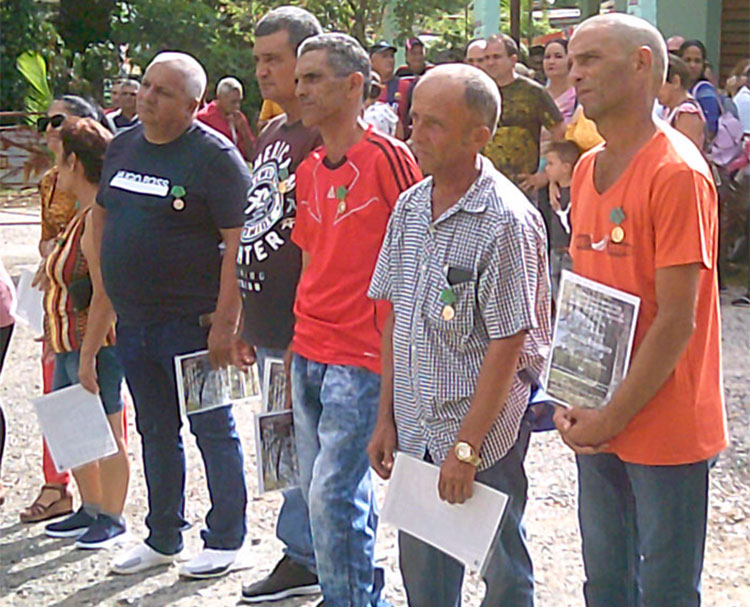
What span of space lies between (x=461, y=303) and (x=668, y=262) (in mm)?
555

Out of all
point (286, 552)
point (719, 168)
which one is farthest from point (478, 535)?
point (719, 168)

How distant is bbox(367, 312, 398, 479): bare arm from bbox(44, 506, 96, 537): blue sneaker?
225cm

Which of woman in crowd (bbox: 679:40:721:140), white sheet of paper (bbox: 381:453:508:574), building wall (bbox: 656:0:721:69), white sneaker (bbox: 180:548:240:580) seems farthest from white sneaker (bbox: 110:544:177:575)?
building wall (bbox: 656:0:721:69)

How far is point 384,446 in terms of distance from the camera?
3.30 m

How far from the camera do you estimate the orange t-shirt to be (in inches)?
108

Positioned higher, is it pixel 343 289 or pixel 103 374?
pixel 343 289

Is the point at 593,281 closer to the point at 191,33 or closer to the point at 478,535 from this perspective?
the point at 478,535

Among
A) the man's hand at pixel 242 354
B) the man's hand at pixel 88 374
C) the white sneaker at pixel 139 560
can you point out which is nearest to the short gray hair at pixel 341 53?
the man's hand at pixel 242 354

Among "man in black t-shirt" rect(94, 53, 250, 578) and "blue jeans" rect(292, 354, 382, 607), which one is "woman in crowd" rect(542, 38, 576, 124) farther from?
"blue jeans" rect(292, 354, 382, 607)

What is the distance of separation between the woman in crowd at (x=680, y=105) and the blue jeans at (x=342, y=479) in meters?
4.86

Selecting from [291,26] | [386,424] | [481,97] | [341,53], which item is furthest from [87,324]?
[481,97]

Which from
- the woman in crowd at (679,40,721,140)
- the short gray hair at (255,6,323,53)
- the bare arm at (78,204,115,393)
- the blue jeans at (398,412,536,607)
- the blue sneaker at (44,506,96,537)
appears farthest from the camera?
the woman in crowd at (679,40,721,140)

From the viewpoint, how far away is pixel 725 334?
8.55 meters

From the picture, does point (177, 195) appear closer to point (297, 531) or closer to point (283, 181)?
point (283, 181)
